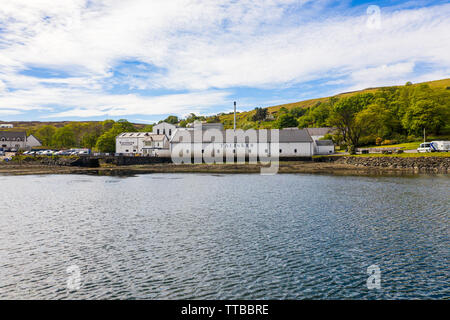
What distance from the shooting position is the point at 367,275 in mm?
12438

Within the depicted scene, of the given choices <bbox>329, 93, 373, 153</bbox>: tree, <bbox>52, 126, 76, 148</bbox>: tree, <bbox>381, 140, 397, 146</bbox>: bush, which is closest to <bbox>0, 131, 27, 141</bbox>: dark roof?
<bbox>52, 126, 76, 148</bbox>: tree

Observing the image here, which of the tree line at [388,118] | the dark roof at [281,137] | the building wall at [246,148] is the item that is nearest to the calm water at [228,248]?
the building wall at [246,148]

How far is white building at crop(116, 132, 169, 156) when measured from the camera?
103375mm

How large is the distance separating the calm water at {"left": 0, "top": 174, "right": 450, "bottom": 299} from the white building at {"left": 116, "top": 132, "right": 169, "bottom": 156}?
A: 74097mm

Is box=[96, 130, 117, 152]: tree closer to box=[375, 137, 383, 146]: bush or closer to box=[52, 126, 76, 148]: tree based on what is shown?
box=[52, 126, 76, 148]: tree

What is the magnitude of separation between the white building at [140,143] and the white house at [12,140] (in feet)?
160

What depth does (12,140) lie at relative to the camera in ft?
423

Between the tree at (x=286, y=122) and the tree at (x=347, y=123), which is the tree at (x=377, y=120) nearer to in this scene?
the tree at (x=347, y=123)

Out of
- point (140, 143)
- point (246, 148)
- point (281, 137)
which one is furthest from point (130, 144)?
point (281, 137)

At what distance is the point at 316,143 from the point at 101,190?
2660 inches

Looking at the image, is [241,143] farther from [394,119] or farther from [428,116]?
[428,116]
